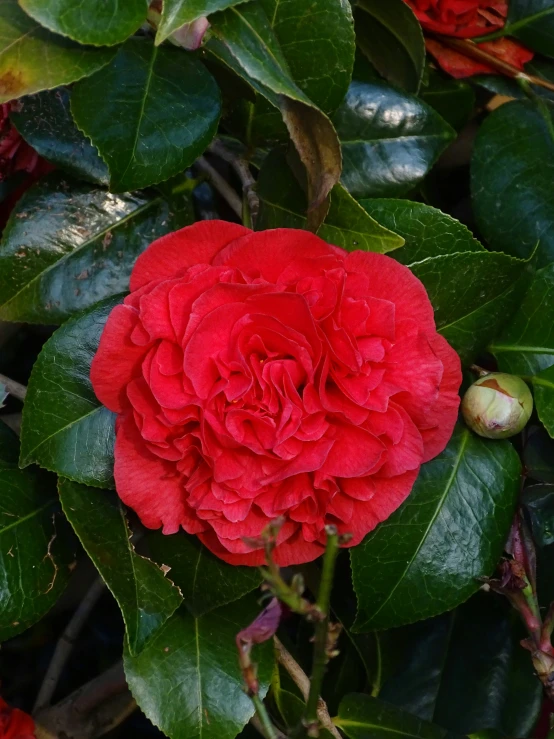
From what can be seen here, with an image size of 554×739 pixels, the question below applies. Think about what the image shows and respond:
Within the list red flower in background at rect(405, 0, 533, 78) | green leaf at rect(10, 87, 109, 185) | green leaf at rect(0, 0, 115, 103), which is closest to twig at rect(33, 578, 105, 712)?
green leaf at rect(10, 87, 109, 185)

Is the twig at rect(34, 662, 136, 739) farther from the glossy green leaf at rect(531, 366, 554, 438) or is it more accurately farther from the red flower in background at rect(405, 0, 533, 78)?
the red flower in background at rect(405, 0, 533, 78)

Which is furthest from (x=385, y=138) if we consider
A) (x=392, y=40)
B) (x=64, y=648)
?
(x=64, y=648)

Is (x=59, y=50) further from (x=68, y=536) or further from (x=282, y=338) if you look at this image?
(x=68, y=536)

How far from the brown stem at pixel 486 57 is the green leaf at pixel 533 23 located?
31 mm

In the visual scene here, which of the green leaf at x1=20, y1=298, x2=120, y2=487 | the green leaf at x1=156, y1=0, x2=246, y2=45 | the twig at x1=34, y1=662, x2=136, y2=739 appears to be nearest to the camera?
the green leaf at x1=156, y1=0, x2=246, y2=45

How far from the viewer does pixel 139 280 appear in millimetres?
585

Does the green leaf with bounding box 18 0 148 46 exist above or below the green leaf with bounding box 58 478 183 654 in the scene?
above

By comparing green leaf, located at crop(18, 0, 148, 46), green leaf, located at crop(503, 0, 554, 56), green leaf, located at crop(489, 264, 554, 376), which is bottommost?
green leaf, located at crop(489, 264, 554, 376)

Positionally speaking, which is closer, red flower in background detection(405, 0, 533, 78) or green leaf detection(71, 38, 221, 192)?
green leaf detection(71, 38, 221, 192)

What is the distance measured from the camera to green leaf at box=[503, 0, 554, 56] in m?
0.85

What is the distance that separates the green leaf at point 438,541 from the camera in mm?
674

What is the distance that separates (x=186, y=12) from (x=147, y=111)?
0.12m

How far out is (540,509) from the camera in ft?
2.34

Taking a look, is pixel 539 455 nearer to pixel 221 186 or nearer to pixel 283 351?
pixel 283 351
